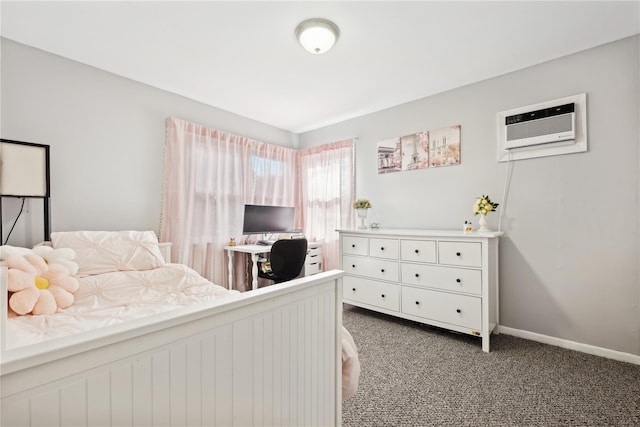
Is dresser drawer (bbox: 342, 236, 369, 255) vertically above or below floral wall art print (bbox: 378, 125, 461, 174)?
below

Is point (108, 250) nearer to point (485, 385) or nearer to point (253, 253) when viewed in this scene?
point (253, 253)

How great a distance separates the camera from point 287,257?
9.46 ft

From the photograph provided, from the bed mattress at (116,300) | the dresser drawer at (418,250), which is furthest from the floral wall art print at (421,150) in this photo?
the bed mattress at (116,300)

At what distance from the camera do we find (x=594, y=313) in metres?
2.21

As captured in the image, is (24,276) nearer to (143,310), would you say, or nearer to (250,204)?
(143,310)

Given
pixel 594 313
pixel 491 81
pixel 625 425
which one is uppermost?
pixel 491 81

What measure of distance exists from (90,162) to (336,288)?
8.40 feet

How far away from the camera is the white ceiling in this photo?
6.04ft

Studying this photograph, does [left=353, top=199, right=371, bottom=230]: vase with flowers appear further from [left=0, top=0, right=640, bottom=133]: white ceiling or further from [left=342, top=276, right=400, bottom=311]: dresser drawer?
[left=0, top=0, right=640, bottom=133]: white ceiling

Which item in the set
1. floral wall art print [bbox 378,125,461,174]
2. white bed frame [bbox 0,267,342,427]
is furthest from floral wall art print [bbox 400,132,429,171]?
white bed frame [bbox 0,267,342,427]

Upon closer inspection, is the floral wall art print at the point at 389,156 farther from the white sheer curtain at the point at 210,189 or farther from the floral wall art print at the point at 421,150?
the white sheer curtain at the point at 210,189

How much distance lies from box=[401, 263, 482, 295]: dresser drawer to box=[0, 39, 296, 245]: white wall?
8.49ft

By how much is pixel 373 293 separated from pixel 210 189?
2.16 metres

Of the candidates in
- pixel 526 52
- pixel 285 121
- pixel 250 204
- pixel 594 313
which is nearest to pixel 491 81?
pixel 526 52
